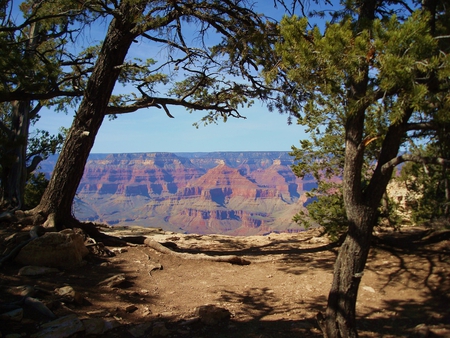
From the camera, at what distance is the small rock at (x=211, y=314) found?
4582mm

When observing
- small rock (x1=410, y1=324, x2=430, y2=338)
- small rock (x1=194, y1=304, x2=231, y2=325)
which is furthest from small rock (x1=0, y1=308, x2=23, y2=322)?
small rock (x1=410, y1=324, x2=430, y2=338)

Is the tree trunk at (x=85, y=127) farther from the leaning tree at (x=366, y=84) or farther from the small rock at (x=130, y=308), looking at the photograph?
the leaning tree at (x=366, y=84)

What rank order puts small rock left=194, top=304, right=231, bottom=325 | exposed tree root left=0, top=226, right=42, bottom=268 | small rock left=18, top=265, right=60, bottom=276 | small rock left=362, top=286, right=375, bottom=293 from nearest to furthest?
1. small rock left=194, top=304, right=231, bottom=325
2. small rock left=18, top=265, right=60, bottom=276
3. exposed tree root left=0, top=226, right=42, bottom=268
4. small rock left=362, top=286, right=375, bottom=293

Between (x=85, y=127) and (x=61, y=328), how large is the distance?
4.57m

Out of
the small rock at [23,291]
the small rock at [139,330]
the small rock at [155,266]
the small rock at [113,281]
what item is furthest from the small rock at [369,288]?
the small rock at [23,291]

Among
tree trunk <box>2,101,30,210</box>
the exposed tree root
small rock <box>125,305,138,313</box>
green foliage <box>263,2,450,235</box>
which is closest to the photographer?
green foliage <box>263,2,450,235</box>

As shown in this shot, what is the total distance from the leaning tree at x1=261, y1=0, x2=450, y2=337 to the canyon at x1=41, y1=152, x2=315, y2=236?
125 meters

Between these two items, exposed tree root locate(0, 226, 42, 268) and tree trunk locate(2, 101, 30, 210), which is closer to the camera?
exposed tree root locate(0, 226, 42, 268)

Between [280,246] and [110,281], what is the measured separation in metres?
4.97

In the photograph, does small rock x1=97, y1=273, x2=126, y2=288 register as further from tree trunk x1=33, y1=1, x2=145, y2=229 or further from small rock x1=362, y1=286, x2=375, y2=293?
small rock x1=362, y1=286, x2=375, y2=293

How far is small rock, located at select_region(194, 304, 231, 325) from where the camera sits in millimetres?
4582

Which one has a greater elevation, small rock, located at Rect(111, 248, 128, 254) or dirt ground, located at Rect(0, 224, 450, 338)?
small rock, located at Rect(111, 248, 128, 254)

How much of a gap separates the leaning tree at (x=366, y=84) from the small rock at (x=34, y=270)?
4146mm

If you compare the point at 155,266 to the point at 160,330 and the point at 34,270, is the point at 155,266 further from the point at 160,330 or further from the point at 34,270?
the point at 160,330
